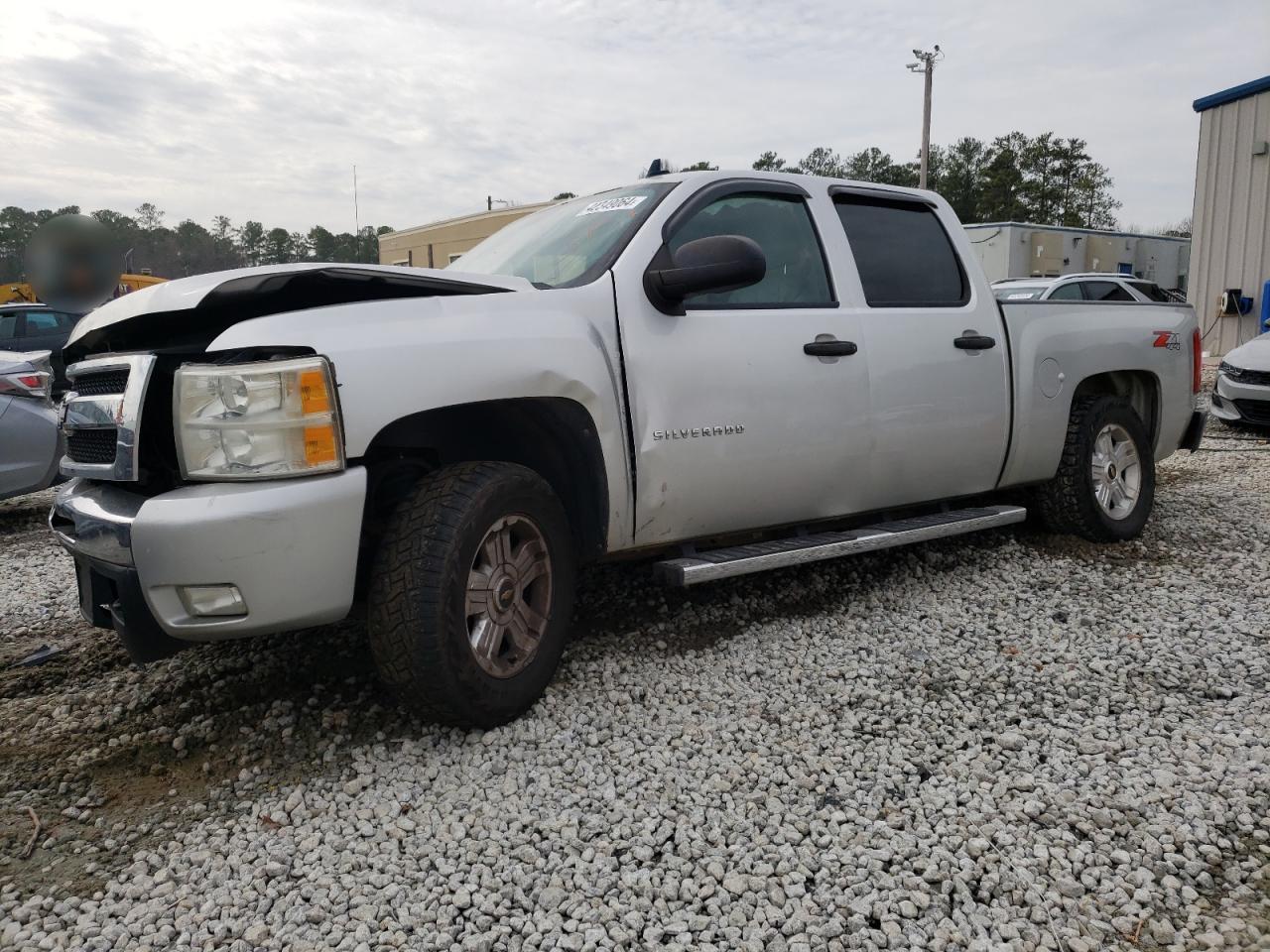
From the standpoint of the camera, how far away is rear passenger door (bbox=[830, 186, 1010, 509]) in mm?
3947

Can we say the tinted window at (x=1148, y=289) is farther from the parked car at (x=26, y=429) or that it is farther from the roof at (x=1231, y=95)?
the parked car at (x=26, y=429)

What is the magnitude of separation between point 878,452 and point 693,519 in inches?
38.2

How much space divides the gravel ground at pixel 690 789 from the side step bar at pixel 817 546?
1.13 ft

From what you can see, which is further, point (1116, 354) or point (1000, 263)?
point (1000, 263)

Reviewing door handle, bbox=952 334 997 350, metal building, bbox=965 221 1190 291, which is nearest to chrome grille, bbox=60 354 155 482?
door handle, bbox=952 334 997 350

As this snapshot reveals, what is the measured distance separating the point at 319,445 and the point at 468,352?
21.4 inches

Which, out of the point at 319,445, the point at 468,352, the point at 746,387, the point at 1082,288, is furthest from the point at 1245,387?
the point at 319,445

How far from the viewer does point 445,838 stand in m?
2.39

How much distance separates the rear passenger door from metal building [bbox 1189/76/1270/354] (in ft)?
47.0

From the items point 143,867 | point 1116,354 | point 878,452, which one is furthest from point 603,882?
point 1116,354

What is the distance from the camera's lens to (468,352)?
278 centimetres

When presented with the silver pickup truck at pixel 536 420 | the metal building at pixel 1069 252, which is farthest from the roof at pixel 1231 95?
the silver pickup truck at pixel 536 420

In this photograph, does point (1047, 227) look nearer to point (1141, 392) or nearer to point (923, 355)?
point (1141, 392)

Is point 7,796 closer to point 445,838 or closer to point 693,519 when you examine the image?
point 445,838
